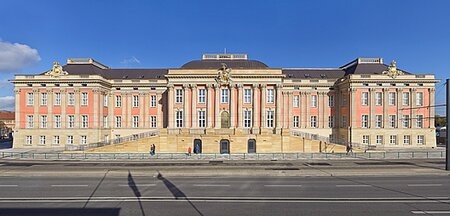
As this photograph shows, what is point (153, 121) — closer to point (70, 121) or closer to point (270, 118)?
point (70, 121)

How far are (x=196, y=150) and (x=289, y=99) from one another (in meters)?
26.0

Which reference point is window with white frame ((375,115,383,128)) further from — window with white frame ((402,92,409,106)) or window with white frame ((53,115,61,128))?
window with white frame ((53,115,61,128))

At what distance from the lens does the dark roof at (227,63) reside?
59500 mm

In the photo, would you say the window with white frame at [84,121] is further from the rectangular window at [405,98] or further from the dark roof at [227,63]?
the rectangular window at [405,98]

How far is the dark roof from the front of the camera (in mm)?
59500

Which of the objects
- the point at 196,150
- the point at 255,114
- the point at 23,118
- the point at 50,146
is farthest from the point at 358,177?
the point at 23,118

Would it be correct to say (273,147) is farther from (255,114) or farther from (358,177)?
(358,177)

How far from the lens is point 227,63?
200ft

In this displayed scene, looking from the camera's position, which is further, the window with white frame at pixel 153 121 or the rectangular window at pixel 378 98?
the window with white frame at pixel 153 121

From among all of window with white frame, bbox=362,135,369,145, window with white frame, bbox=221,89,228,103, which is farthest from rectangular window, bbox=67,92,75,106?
window with white frame, bbox=362,135,369,145

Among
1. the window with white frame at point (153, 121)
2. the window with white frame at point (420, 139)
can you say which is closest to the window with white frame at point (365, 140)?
the window with white frame at point (420, 139)

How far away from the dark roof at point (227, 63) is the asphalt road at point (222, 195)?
125 feet

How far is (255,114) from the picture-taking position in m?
56.9

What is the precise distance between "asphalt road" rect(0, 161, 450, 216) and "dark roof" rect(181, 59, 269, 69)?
38.0 m
